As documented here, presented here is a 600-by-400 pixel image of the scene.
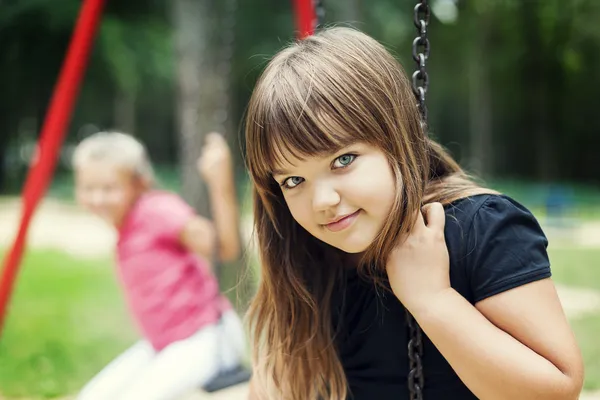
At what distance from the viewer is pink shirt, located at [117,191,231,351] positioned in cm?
229

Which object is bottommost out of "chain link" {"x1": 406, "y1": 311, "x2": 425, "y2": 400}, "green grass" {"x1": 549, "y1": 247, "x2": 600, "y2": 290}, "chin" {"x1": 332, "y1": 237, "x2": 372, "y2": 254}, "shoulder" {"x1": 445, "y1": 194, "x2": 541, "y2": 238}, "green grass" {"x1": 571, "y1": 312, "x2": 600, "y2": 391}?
"green grass" {"x1": 549, "y1": 247, "x2": 600, "y2": 290}

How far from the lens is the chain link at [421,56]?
3.98ft

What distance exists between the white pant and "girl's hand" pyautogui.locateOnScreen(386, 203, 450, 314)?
3.89ft

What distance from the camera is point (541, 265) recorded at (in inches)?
40.9

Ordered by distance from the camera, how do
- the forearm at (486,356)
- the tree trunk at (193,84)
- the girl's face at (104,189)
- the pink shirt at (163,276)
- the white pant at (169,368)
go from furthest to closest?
the tree trunk at (193,84), the girl's face at (104,189), the pink shirt at (163,276), the white pant at (169,368), the forearm at (486,356)

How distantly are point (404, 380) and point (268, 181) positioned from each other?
44cm

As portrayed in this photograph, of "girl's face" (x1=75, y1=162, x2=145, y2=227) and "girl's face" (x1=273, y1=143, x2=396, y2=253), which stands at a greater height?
"girl's face" (x1=273, y1=143, x2=396, y2=253)

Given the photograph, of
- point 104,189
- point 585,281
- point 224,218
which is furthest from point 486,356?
point 585,281

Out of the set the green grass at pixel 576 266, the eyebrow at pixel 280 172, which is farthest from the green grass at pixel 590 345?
the eyebrow at pixel 280 172

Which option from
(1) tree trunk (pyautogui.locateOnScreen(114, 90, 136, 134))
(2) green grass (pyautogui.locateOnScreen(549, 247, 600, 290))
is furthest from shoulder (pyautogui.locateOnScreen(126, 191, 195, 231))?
(1) tree trunk (pyautogui.locateOnScreen(114, 90, 136, 134))

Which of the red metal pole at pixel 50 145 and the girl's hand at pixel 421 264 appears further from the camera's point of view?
the red metal pole at pixel 50 145

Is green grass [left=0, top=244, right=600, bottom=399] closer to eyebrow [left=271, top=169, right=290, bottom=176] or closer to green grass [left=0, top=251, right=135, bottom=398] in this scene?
green grass [left=0, top=251, right=135, bottom=398]

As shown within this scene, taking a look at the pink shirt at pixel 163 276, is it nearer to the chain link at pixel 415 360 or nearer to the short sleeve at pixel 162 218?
the short sleeve at pixel 162 218

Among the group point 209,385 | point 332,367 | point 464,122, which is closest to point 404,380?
point 332,367
